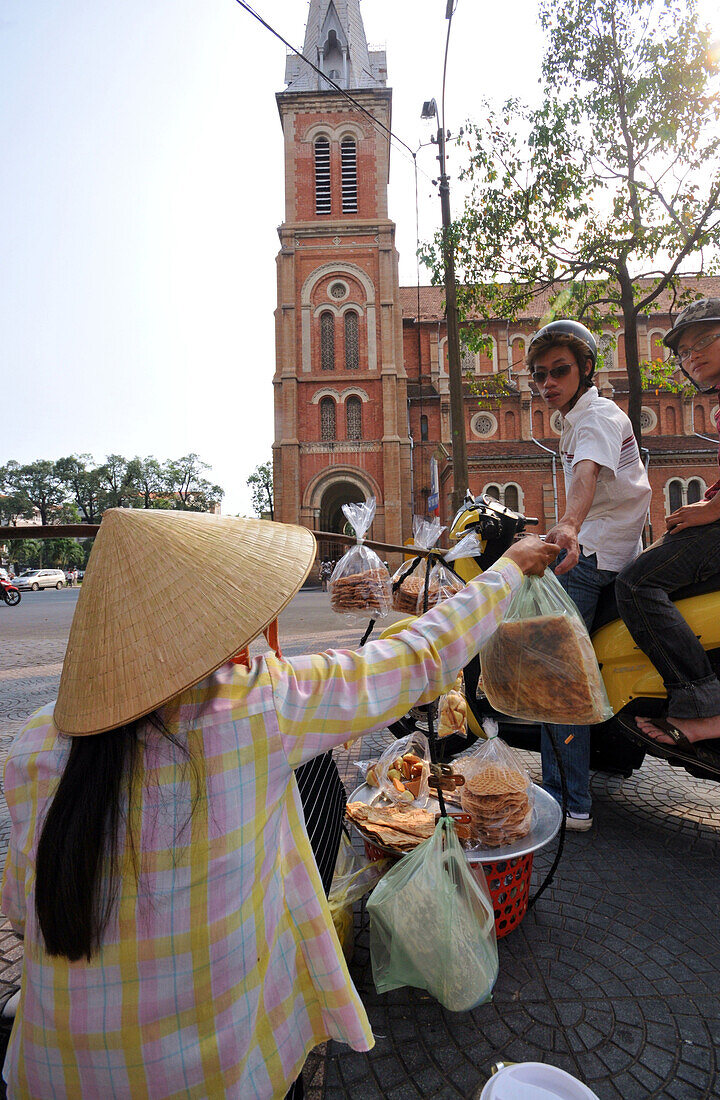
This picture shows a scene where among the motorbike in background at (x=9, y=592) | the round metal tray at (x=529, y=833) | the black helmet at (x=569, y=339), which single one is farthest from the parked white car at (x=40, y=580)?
the black helmet at (x=569, y=339)

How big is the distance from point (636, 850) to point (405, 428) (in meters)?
28.7

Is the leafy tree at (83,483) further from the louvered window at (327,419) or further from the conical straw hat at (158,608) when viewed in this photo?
the conical straw hat at (158,608)

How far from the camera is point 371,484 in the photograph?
3036cm

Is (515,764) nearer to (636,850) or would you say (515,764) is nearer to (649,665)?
(649,665)

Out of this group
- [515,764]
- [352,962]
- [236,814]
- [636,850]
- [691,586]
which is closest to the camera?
[236,814]

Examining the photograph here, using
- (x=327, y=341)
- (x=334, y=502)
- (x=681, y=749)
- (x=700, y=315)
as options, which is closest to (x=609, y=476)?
(x=700, y=315)

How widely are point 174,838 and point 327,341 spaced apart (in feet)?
105

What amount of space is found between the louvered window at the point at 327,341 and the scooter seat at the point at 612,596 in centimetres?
2987

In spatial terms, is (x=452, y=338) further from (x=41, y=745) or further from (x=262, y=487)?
(x=262, y=487)

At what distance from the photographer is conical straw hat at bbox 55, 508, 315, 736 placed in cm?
102

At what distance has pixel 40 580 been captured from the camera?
135ft

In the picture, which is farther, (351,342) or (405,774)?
(351,342)

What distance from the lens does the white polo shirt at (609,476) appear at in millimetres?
2551

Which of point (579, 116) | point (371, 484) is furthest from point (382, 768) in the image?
point (371, 484)
